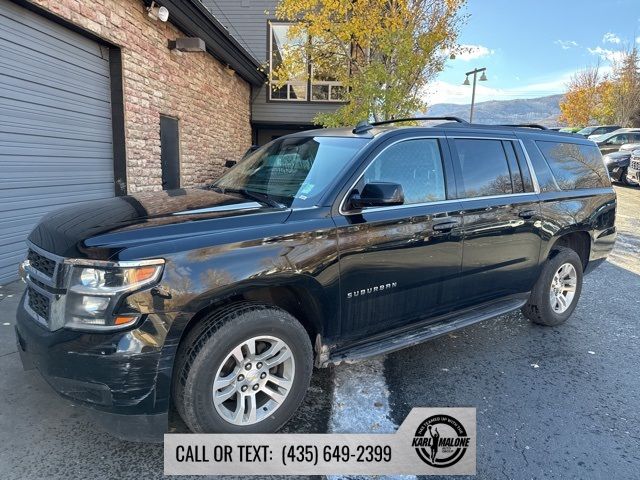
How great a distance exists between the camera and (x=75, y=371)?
7.27 ft

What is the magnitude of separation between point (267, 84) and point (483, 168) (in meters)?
12.5

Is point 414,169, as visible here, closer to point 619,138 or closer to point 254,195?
point 254,195

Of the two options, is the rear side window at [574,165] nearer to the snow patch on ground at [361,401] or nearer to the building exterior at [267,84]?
the snow patch on ground at [361,401]

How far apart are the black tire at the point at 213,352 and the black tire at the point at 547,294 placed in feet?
9.39

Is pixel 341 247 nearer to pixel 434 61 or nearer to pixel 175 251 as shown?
pixel 175 251

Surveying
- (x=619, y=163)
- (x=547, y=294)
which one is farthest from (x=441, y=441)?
(x=619, y=163)

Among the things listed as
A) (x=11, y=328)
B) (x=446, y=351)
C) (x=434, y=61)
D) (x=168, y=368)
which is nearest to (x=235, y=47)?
(x=434, y=61)

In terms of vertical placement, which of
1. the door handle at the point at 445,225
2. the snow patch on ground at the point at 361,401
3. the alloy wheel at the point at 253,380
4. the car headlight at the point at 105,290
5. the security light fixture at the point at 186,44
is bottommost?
the snow patch on ground at the point at 361,401

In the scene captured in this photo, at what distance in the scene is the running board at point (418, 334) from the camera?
2945 millimetres

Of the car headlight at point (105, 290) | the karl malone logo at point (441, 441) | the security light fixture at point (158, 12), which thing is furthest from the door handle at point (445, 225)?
the security light fixture at point (158, 12)

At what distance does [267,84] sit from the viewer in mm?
14844

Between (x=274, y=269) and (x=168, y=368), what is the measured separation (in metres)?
0.77

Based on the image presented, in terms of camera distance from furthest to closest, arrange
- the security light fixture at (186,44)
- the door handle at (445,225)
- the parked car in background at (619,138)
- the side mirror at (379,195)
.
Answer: the parked car in background at (619,138)
the security light fixture at (186,44)
the door handle at (445,225)
the side mirror at (379,195)

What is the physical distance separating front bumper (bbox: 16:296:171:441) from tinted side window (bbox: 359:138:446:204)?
1817mm
